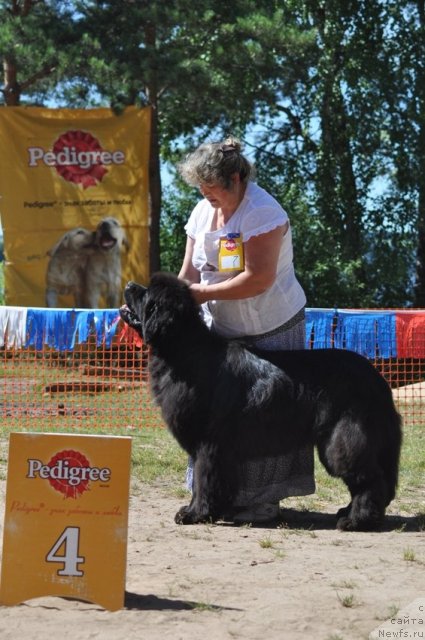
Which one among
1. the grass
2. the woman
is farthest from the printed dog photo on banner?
the woman

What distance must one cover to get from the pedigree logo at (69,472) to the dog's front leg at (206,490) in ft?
4.73

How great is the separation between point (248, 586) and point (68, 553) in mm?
777

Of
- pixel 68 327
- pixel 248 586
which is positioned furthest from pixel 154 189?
pixel 248 586

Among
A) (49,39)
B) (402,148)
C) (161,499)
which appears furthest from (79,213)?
(161,499)

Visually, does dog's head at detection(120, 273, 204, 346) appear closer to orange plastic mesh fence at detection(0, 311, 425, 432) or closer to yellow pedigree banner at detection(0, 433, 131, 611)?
yellow pedigree banner at detection(0, 433, 131, 611)

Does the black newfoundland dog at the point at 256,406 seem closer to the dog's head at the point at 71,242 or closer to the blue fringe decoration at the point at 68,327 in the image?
the blue fringe decoration at the point at 68,327

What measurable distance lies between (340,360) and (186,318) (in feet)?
2.77

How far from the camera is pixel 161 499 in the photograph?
5344 mm

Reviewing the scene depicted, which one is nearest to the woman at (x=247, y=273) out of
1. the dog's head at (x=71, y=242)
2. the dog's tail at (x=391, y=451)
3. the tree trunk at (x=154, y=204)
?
the dog's tail at (x=391, y=451)

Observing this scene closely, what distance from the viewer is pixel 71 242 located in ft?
46.5

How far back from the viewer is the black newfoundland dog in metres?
4.55

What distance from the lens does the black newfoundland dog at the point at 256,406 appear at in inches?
179

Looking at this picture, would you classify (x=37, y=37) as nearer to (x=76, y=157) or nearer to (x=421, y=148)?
(x=76, y=157)

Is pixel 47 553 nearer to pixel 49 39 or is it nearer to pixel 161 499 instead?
pixel 161 499
